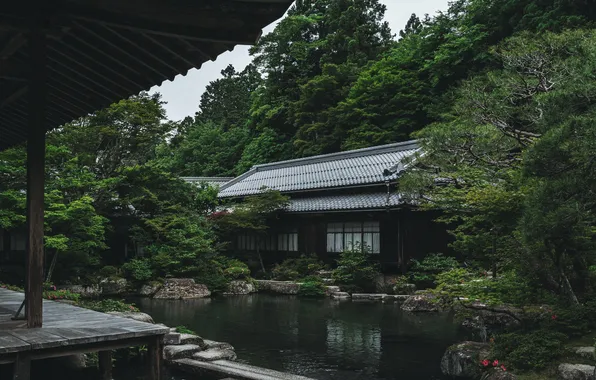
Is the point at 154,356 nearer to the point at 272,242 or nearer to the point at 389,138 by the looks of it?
the point at 272,242

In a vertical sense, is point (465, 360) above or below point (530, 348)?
below

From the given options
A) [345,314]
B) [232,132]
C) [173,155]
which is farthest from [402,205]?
[173,155]

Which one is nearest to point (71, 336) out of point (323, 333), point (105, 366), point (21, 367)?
point (21, 367)

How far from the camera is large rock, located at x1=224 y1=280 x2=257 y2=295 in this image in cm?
1834

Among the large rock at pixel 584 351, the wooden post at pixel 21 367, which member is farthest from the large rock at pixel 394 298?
the wooden post at pixel 21 367

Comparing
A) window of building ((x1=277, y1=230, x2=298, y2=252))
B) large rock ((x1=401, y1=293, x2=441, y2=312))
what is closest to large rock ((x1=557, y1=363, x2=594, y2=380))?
large rock ((x1=401, y1=293, x2=441, y2=312))

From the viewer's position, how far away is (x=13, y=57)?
5410 mm

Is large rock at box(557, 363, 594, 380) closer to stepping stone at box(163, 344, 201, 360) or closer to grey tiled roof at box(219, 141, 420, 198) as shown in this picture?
stepping stone at box(163, 344, 201, 360)

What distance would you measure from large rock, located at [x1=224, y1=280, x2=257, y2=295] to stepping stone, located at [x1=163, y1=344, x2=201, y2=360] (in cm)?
991

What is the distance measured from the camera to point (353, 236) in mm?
20062

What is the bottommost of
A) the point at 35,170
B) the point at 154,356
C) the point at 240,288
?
the point at 240,288

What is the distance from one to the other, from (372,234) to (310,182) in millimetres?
4674

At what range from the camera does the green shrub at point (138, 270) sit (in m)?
17.4

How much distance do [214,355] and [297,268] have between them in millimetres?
11940
